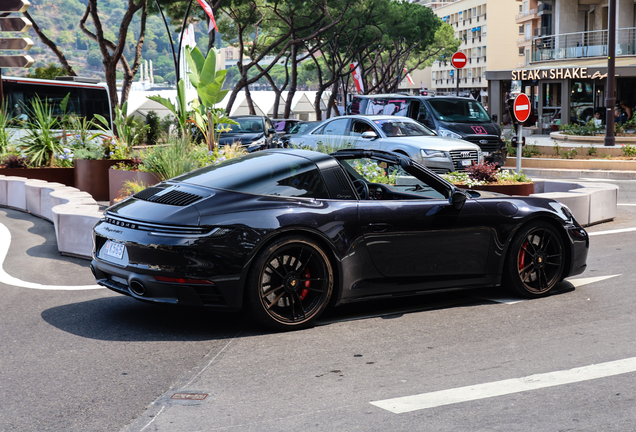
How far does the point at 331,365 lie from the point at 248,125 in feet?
68.4

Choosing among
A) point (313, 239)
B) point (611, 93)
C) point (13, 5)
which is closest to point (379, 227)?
point (313, 239)

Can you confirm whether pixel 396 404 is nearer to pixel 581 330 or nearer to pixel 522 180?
pixel 581 330

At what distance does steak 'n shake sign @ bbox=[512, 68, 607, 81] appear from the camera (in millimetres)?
37150

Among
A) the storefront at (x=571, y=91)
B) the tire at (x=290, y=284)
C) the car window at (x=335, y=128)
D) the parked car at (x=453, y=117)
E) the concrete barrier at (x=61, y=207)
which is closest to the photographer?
the tire at (x=290, y=284)

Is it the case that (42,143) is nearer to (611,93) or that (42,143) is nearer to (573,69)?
(611,93)

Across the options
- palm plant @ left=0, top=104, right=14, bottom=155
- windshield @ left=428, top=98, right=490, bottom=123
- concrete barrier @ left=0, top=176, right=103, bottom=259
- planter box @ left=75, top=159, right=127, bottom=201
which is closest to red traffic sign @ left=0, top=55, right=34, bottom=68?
palm plant @ left=0, top=104, right=14, bottom=155

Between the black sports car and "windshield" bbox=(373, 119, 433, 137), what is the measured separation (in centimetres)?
870

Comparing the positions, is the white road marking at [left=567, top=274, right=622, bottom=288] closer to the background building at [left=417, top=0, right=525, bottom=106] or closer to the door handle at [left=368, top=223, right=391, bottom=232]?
the door handle at [left=368, top=223, right=391, bottom=232]

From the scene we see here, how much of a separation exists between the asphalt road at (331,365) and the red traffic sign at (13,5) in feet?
44.4

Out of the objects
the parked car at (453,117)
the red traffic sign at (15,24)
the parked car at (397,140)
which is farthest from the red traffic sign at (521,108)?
the red traffic sign at (15,24)

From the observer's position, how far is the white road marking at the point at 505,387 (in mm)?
4086

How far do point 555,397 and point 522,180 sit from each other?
7.66 metres

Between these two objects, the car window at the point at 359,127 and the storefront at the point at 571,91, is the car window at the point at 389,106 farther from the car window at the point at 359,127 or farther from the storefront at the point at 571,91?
the storefront at the point at 571,91

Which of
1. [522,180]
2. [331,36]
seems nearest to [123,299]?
[522,180]
